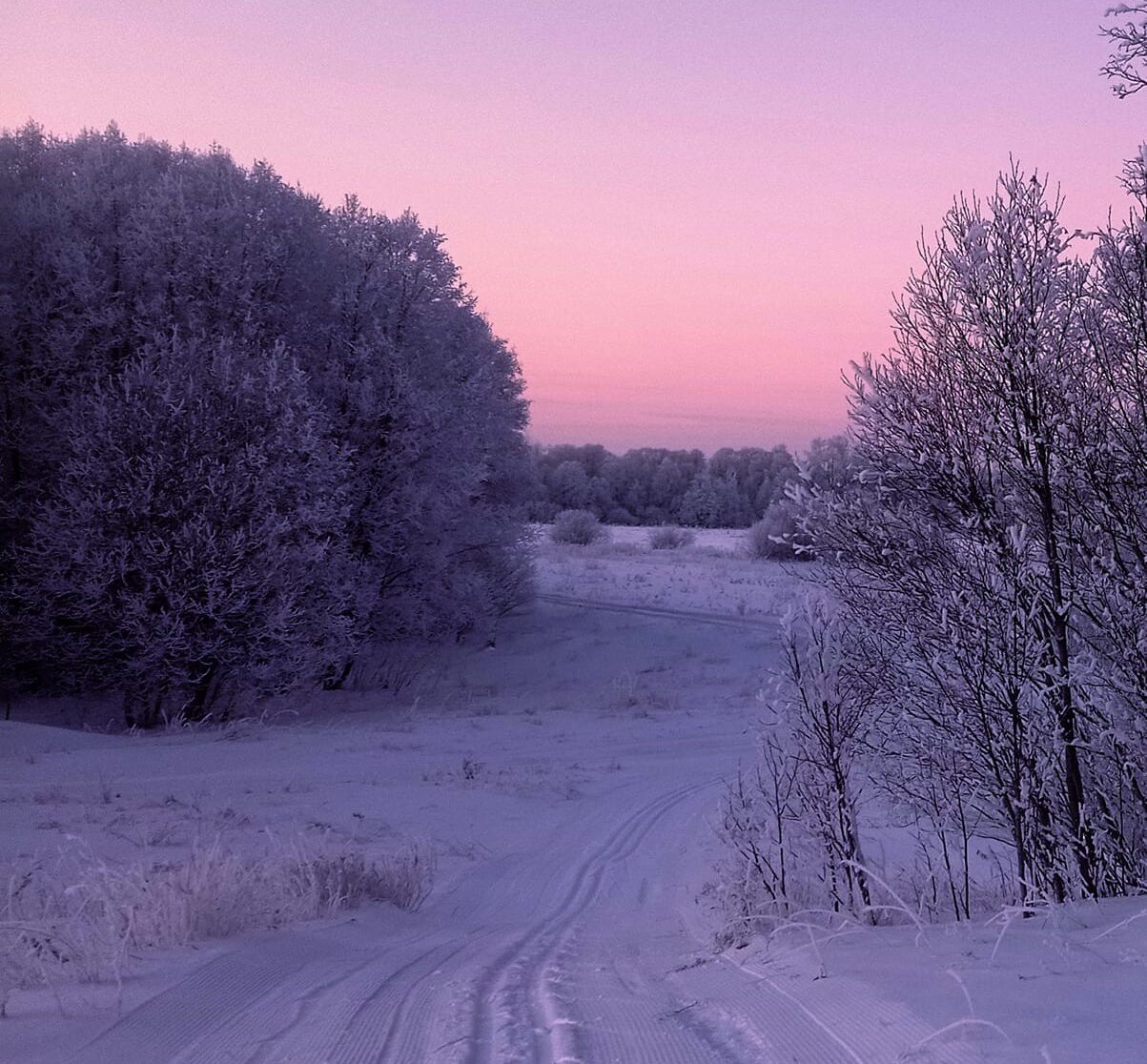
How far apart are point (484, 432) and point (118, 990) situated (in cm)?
2068

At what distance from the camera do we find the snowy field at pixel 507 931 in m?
2.96

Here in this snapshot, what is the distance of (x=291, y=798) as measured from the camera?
11156 millimetres

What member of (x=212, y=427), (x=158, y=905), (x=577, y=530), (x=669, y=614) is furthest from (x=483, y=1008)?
(x=577, y=530)

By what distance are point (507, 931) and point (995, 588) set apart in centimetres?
408

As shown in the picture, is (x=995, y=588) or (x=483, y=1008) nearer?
(x=483, y=1008)

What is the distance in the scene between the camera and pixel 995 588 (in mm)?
6418

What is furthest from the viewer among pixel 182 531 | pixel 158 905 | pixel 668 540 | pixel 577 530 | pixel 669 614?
pixel 668 540

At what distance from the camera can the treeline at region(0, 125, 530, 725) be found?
16.1m

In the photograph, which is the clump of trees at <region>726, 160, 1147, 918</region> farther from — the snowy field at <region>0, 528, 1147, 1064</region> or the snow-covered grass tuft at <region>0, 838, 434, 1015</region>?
the snow-covered grass tuft at <region>0, 838, 434, 1015</region>

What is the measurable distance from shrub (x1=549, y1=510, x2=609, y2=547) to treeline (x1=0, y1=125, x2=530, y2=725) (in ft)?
114

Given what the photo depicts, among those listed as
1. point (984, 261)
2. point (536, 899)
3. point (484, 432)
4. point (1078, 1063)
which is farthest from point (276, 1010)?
point (484, 432)

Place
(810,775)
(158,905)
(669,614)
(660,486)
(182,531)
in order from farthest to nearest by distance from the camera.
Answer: (660,486), (669,614), (182,531), (810,775), (158,905)

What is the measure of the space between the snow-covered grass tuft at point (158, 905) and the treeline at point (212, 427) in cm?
1005

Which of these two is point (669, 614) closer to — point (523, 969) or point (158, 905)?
point (523, 969)
